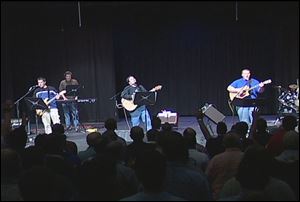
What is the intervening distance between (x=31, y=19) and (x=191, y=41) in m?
5.29

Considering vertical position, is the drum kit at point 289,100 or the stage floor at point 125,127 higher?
the drum kit at point 289,100

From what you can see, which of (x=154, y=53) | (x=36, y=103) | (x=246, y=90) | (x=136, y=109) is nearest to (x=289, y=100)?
(x=246, y=90)

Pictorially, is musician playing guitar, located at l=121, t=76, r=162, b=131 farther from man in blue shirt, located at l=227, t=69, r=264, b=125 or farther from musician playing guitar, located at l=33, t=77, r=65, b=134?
man in blue shirt, located at l=227, t=69, r=264, b=125

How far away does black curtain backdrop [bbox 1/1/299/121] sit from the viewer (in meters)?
16.4

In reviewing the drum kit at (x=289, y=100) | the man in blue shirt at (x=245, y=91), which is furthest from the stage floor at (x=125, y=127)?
the man in blue shirt at (x=245, y=91)

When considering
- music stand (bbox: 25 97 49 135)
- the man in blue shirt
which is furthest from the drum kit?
music stand (bbox: 25 97 49 135)

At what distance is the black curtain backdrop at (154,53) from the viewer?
16375 millimetres

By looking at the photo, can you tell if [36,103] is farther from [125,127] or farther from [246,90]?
[246,90]

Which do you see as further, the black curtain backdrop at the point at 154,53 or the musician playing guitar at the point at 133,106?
the black curtain backdrop at the point at 154,53

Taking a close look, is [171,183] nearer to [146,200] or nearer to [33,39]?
[146,200]

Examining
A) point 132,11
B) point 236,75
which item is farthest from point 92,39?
point 236,75

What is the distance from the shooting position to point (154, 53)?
58.2 ft

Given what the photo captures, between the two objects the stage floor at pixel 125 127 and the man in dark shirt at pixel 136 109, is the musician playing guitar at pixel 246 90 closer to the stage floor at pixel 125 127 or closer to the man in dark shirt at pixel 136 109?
the stage floor at pixel 125 127

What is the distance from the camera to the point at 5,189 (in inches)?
162
